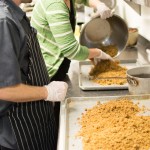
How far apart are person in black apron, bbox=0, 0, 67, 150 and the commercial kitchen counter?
0.88ft

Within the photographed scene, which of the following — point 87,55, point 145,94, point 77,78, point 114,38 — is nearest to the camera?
point 145,94

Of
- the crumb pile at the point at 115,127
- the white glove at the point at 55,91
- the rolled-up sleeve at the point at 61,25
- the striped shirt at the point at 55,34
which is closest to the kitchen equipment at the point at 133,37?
the striped shirt at the point at 55,34

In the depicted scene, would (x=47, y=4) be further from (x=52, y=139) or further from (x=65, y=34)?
(x=52, y=139)

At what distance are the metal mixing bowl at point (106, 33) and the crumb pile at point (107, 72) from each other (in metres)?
0.17

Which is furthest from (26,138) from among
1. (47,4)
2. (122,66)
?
(122,66)

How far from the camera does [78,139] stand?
1140mm

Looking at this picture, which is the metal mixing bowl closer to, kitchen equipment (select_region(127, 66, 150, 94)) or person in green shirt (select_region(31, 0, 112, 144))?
person in green shirt (select_region(31, 0, 112, 144))

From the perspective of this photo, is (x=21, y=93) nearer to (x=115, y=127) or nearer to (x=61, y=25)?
(x=115, y=127)

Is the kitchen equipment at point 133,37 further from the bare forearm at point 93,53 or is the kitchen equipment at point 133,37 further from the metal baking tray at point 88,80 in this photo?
the bare forearm at point 93,53

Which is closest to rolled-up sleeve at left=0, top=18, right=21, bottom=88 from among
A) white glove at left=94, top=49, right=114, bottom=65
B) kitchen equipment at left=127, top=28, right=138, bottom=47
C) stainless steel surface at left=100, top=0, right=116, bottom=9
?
white glove at left=94, top=49, right=114, bottom=65

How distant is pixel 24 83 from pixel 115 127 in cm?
42

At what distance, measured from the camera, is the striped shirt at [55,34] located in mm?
1473

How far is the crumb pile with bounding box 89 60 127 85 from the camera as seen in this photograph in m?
1.64

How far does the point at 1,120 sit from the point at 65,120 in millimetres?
272
